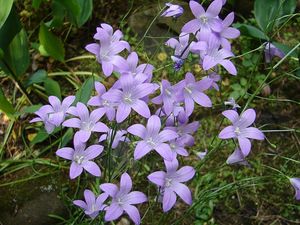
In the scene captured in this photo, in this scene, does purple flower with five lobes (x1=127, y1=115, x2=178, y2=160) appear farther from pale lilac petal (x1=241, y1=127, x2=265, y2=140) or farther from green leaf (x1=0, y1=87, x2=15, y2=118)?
green leaf (x1=0, y1=87, x2=15, y2=118)

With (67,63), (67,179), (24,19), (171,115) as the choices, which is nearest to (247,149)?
(171,115)

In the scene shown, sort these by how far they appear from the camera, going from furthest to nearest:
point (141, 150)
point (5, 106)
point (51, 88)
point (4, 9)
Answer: point (51, 88)
point (5, 106)
point (4, 9)
point (141, 150)

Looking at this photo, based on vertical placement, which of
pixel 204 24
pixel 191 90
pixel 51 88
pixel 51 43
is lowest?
pixel 51 88

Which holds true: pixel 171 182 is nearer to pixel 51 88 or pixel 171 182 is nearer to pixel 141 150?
pixel 141 150

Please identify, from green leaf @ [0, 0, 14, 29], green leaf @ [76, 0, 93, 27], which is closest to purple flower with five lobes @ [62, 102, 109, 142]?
green leaf @ [0, 0, 14, 29]

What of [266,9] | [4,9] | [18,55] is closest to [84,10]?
[18,55]

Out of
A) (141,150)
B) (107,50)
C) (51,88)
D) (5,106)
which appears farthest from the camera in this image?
(51,88)

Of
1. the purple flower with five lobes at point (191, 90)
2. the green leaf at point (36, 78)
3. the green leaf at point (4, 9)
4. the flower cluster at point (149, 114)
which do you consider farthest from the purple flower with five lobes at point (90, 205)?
the green leaf at point (36, 78)
